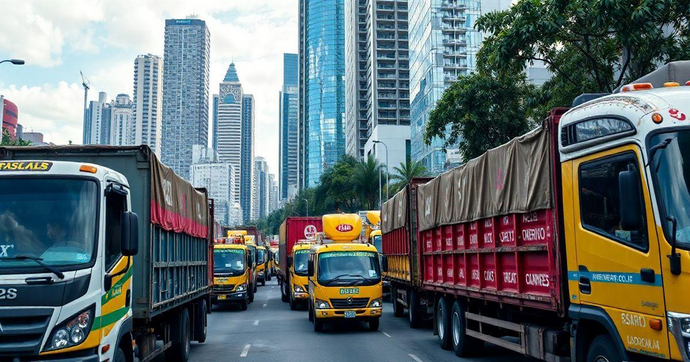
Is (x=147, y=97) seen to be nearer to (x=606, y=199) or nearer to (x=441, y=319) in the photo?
(x=441, y=319)

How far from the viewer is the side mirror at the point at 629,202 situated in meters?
5.35

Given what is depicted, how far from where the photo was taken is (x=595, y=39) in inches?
660

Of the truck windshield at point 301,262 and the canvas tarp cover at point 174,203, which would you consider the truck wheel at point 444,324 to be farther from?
the truck windshield at point 301,262

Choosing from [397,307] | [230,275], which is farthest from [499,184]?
[230,275]

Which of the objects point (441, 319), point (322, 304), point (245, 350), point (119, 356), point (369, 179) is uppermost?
point (369, 179)

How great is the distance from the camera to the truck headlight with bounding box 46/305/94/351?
5820 millimetres

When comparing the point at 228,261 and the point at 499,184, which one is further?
the point at 228,261

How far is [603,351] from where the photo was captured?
20.3ft

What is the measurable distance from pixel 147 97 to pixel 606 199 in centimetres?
20041

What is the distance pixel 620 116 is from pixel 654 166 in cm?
78

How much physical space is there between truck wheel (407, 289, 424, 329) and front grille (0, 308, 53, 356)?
11697 millimetres

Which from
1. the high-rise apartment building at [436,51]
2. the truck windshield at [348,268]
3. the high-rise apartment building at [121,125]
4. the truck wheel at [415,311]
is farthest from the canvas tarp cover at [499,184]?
the high-rise apartment building at [121,125]

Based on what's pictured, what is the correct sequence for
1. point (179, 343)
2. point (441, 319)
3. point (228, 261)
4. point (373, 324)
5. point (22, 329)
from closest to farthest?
point (22, 329), point (179, 343), point (441, 319), point (373, 324), point (228, 261)

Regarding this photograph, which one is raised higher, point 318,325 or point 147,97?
point 147,97
